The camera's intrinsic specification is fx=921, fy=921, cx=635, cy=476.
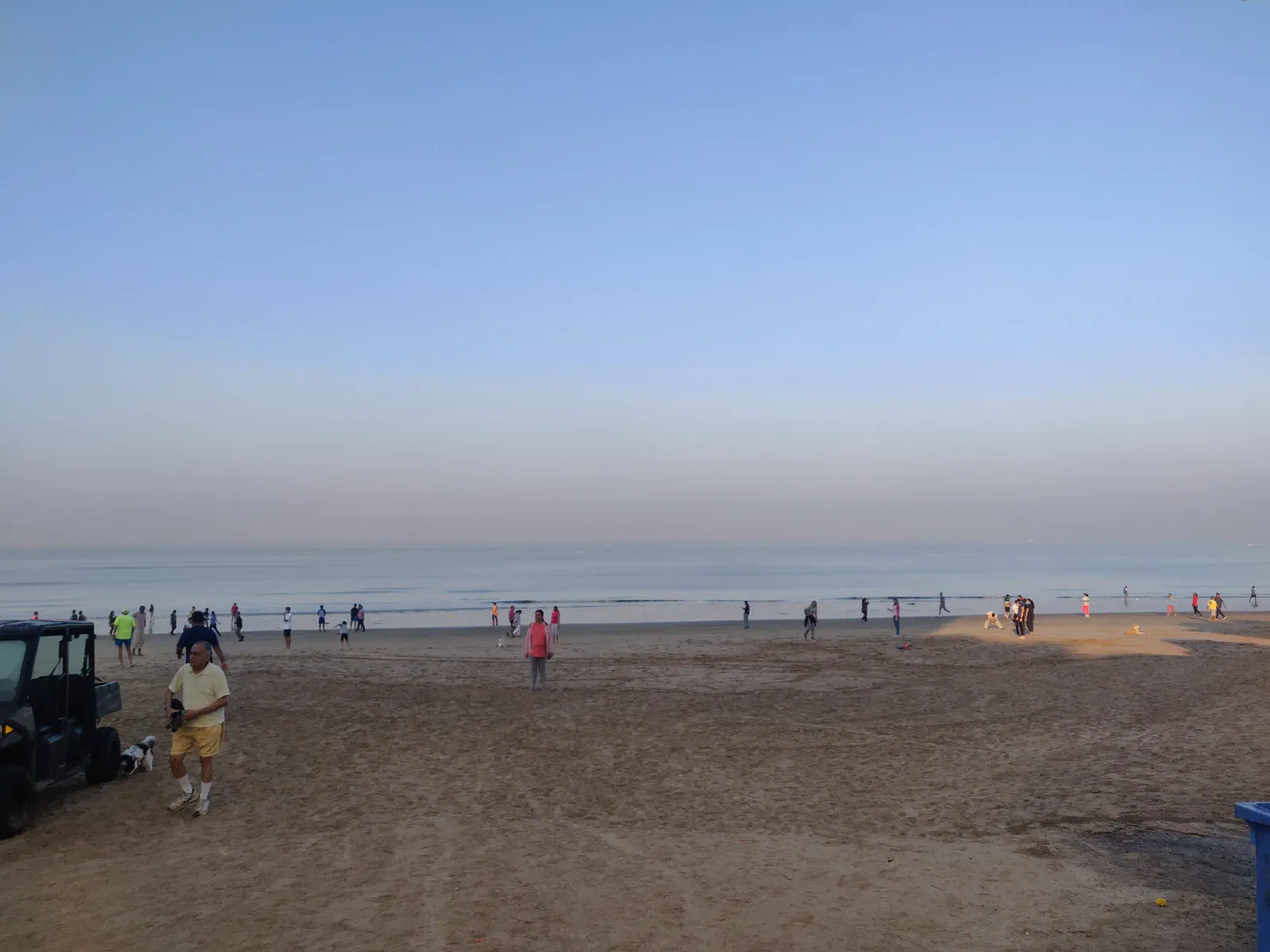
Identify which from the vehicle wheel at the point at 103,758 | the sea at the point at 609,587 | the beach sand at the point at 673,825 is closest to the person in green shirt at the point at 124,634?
the beach sand at the point at 673,825

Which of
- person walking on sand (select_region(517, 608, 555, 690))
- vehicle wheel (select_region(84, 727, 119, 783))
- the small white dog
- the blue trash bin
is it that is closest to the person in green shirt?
person walking on sand (select_region(517, 608, 555, 690))

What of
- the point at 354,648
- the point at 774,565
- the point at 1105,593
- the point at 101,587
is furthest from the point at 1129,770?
the point at 774,565

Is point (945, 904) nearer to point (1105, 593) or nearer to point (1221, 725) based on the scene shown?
point (1221, 725)

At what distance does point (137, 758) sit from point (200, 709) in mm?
2338

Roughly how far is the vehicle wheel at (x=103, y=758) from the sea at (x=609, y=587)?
35.2 metres

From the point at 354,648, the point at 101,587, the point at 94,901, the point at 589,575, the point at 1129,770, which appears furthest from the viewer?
the point at 589,575

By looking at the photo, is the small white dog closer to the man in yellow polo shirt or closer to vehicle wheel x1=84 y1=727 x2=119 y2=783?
vehicle wheel x1=84 y1=727 x2=119 y2=783

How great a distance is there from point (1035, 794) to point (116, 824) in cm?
970

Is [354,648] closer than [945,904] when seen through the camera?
No

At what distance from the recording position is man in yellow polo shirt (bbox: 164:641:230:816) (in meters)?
9.13

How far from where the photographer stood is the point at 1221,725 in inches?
560

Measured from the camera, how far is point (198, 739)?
30.2 ft

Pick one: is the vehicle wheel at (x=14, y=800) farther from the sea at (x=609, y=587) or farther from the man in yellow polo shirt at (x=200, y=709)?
the sea at (x=609, y=587)

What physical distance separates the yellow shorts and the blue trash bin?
8586 mm
